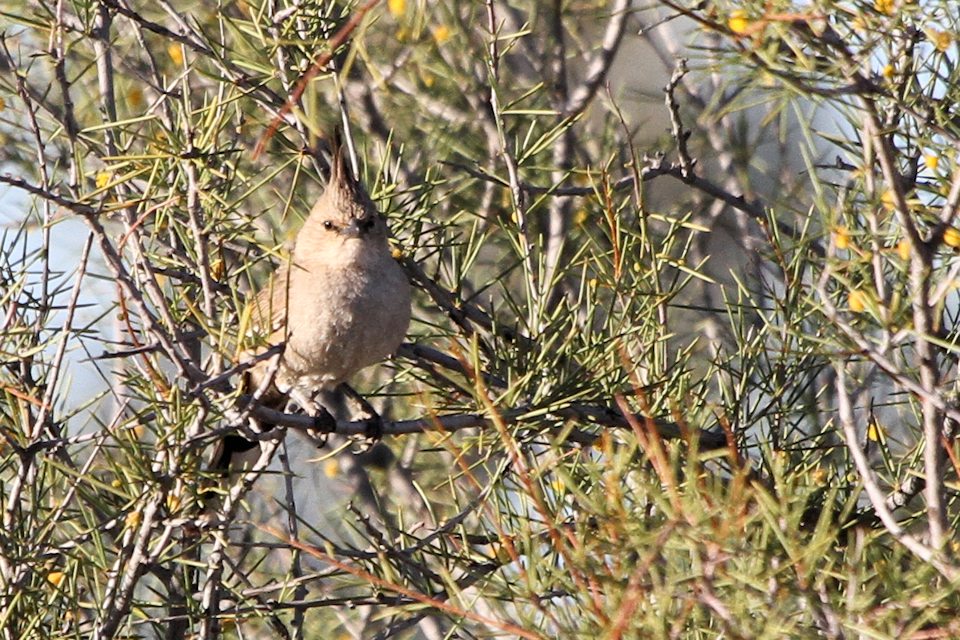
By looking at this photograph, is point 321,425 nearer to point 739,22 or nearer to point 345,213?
point 345,213

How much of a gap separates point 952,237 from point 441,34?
325cm

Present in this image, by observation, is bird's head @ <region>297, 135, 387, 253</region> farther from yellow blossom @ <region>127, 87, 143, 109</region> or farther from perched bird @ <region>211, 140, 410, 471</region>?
yellow blossom @ <region>127, 87, 143, 109</region>

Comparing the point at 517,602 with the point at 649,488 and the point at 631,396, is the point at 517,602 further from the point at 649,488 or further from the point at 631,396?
the point at 631,396

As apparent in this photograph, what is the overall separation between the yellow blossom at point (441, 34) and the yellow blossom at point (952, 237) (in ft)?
10.5

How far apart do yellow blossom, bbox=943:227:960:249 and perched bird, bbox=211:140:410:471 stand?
1847 millimetres

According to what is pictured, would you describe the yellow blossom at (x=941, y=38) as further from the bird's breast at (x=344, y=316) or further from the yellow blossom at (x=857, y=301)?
the bird's breast at (x=344, y=316)

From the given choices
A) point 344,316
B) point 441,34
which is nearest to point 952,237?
point 344,316

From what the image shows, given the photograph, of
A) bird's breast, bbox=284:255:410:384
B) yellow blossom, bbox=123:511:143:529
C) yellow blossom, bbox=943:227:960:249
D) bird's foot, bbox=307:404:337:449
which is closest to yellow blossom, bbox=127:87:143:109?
bird's breast, bbox=284:255:410:384

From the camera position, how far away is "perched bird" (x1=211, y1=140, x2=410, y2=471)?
388 centimetres

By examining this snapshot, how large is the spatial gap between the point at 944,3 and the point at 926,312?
0.60m

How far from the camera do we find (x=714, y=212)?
19.7 feet

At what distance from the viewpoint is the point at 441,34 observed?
17.1 feet

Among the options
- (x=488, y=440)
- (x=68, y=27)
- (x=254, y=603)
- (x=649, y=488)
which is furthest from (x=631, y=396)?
(x=68, y=27)

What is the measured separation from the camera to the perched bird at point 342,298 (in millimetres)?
3885
